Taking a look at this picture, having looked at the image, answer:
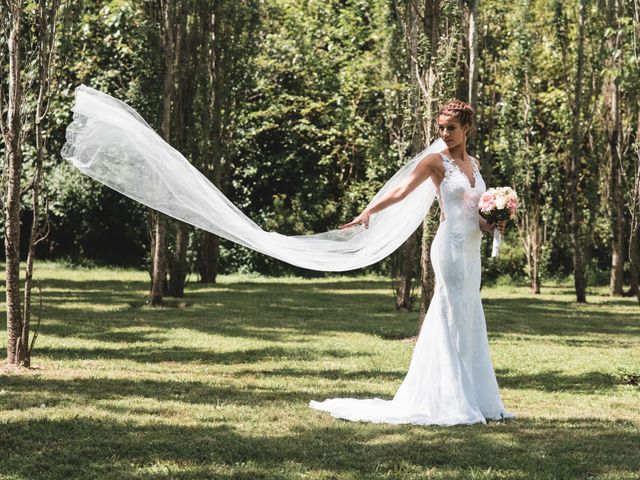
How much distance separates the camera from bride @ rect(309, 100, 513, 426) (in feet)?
24.8

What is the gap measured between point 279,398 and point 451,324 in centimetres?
173

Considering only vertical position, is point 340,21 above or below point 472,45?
above

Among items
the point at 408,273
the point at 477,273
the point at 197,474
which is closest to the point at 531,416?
the point at 477,273

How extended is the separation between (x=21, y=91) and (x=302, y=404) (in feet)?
13.6

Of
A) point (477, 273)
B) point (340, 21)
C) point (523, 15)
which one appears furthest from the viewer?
point (340, 21)

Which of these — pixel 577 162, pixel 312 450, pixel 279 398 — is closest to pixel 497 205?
pixel 279 398

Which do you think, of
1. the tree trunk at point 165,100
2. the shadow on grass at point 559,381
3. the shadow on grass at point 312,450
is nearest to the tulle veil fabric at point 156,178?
the shadow on grass at point 312,450

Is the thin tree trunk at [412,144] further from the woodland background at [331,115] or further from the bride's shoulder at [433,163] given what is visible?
the bride's shoulder at [433,163]

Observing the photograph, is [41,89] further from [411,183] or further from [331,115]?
[331,115]

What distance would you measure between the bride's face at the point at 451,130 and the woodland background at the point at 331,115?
3.52 meters

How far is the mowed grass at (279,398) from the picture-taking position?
590 cm

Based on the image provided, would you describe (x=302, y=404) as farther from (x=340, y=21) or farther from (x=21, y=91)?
(x=340, y=21)

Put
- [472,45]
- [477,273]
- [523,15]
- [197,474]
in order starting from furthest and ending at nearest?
[523,15]
[472,45]
[477,273]
[197,474]

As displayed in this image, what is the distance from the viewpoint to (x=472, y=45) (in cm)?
1750
